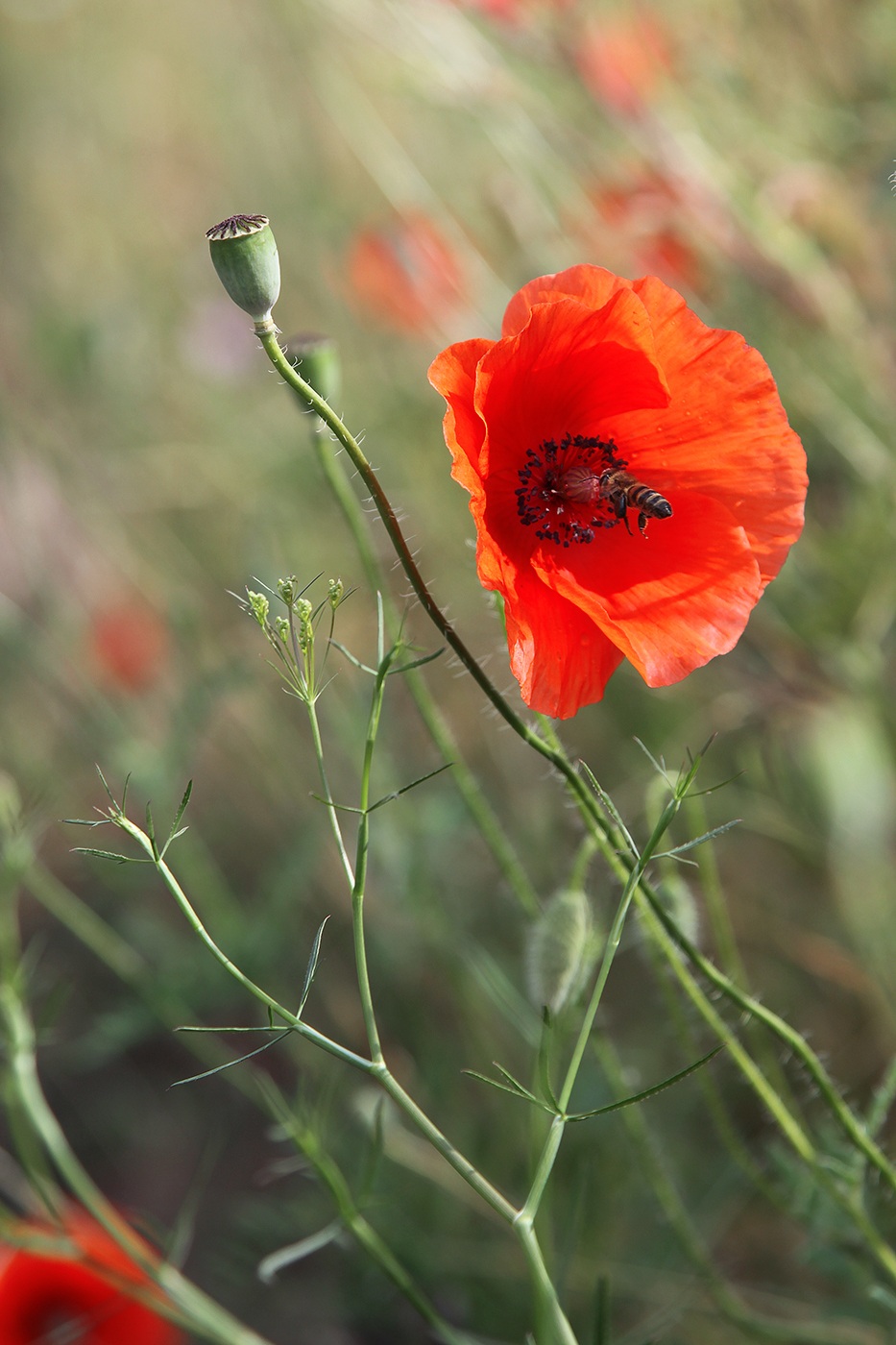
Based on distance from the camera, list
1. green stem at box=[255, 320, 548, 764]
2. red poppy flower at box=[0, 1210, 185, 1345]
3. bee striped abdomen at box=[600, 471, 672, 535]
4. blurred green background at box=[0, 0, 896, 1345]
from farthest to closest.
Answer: blurred green background at box=[0, 0, 896, 1345] < red poppy flower at box=[0, 1210, 185, 1345] < bee striped abdomen at box=[600, 471, 672, 535] < green stem at box=[255, 320, 548, 764]

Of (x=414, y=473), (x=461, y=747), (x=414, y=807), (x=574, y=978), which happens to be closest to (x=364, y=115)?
(x=414, y=473)

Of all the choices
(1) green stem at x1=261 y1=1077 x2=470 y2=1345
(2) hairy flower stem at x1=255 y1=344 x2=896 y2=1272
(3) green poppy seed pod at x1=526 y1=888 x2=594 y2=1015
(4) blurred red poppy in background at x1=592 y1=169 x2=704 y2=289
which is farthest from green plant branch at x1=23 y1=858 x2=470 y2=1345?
(4) blurred red poppy in background at x1=592 y1=169 x2=704 y2=289

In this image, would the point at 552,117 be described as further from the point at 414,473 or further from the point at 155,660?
the point at 155,660

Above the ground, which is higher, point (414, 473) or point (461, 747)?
point (414, 473)

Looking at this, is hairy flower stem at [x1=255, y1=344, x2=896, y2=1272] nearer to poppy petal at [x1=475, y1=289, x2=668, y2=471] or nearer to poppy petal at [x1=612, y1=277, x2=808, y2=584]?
poppy petal at [x1=475, y1=289, x2=668, y2=471]

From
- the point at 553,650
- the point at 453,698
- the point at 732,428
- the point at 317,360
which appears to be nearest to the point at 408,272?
the point at 453,698

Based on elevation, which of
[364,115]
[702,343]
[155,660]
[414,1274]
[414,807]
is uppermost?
[364,115]

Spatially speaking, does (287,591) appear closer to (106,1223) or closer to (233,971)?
(233,971)
